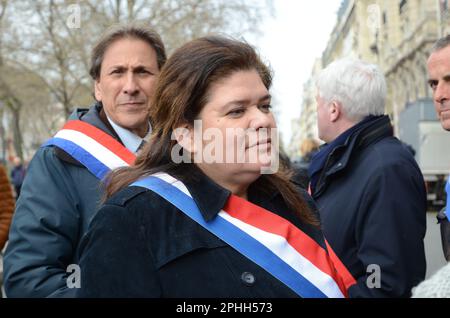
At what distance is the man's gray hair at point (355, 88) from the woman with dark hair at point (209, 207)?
785mm

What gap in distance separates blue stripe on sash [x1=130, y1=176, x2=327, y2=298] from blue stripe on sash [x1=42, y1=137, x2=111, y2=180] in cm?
67

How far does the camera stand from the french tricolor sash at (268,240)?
6.22ft

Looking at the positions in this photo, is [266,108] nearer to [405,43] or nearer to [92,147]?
[92,147]

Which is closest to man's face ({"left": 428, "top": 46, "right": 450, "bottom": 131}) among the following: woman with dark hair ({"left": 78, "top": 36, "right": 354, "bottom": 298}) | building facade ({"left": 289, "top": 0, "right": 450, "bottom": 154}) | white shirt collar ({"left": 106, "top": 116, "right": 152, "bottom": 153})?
woman with dark hair ({"left": 78, "top": 36, "right": 354, "bottom": 298})

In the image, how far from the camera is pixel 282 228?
199 cm

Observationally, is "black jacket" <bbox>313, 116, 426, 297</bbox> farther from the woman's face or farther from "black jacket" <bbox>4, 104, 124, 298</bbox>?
"black jacket" <bbox>4, 104, 124, 298</bbox>

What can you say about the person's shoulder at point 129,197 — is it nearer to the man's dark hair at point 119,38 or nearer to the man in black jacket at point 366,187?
the man in black jacket at point 366,187

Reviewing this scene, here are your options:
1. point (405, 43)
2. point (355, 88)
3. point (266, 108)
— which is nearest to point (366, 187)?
point (355, 88)

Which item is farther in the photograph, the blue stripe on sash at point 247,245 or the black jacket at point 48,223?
the black jacket at point 48,223

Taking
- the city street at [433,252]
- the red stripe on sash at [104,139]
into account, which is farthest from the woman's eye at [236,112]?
the city street at [433,252]

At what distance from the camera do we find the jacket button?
183 centimetres

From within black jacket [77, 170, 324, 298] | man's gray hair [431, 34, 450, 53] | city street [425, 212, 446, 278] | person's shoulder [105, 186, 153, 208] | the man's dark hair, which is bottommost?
city street [425, 212, 446, 278]

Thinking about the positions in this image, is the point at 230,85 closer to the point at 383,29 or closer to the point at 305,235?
the point at 305,235

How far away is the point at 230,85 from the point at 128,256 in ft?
2.13
